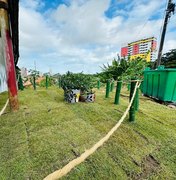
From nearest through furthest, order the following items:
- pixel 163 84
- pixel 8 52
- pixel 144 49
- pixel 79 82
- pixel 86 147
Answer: pixel 86 147 → pixel 8 52 → pixel 79 82 → pixel 163 84 → pixel 144 49

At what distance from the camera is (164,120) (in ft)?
9.65

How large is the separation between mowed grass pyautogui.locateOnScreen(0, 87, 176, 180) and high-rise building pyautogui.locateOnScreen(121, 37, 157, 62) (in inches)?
362

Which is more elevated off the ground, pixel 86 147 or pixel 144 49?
pixel 144 49

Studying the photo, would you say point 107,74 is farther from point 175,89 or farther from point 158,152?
point 158,152

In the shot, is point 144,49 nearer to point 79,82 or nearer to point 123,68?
point 123,68

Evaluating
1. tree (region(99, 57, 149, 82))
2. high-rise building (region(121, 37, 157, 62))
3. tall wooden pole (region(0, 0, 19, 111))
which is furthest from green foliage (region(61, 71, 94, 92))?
high-rise building (region(121, 37, 157, 62))

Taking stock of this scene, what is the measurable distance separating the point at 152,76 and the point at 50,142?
4661mm

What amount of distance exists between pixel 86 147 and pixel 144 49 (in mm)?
12269

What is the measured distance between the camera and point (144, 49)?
480 inches

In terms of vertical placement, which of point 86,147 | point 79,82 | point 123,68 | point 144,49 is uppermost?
point 144,49

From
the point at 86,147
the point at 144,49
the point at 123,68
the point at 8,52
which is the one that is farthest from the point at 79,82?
the point at 144,49

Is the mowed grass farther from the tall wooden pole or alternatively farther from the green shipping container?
the green shipping container

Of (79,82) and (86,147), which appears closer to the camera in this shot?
(86,147)

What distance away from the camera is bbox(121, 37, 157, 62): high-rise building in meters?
11.2
